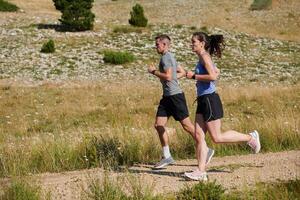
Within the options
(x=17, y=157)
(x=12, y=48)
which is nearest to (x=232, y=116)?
(x=17, y=157)

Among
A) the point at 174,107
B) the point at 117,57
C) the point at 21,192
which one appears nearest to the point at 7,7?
the point at 117,57

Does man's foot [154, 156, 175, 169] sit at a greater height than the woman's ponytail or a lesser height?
lesser

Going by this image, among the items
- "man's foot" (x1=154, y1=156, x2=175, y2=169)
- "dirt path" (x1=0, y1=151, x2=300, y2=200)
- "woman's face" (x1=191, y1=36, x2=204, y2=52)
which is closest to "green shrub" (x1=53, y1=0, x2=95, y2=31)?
"dirt path" (x1=0, y1=151, x2=300, y2=200)

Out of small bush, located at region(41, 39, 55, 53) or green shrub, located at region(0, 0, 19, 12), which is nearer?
small bush, located at region(41, 39, 55, 53)

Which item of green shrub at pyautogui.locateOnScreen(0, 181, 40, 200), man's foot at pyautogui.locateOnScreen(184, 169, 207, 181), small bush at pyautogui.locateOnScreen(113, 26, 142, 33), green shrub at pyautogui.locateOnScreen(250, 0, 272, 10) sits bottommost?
small bush at pyautogui.locateOnScreen(113, 26, 142, 33)

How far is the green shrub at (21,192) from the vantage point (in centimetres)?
685

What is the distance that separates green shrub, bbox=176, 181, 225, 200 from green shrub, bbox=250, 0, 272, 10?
42.6m

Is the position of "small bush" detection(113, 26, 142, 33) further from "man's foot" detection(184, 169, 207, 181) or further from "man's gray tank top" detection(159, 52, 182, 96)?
"man's foot" detection(184, 169, 207, 181)

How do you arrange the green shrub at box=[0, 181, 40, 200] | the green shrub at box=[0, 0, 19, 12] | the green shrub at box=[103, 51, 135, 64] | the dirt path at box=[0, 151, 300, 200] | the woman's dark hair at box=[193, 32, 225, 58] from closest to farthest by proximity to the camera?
the green shrub at box=[0, 181, 40, 200] → the dirt path at box=[0, 151, 300, 200] → the woman's dark hair at box=[193, 32, 225, 58] → the green shrub at box=[103, 51, 135, 64] → the green shrub at box=[0, 0, 19, 12]

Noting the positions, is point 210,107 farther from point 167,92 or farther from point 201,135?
point 167,92

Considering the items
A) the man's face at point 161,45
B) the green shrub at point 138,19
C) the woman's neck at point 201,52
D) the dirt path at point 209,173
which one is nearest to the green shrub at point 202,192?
the dirt path at point 209,173

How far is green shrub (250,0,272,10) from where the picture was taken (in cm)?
4831

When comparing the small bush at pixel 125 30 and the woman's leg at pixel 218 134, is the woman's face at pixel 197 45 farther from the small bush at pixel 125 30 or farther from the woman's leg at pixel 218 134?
the small bush at pixel 125 30

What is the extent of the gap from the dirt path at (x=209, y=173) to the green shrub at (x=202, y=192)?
19.5 inches
